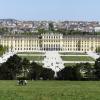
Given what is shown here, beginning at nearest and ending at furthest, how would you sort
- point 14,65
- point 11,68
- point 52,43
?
point 11,68
point 14,65
point 52,43

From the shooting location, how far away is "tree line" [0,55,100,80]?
900 inches

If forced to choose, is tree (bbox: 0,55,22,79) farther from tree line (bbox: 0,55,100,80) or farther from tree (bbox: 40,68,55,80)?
tree (bbox: 40,68,55,80)

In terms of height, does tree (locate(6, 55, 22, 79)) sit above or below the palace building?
below

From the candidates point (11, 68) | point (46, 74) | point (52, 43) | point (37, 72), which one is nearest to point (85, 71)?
point (46, 74)

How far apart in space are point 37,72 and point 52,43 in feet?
208

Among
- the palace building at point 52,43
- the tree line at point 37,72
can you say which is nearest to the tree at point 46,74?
the tree line at point 37,72

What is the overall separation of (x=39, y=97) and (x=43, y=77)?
14.5 meters

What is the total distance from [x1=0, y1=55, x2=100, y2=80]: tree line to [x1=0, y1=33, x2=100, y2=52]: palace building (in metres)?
60.5

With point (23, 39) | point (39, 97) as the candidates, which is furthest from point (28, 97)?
point (23, 39)

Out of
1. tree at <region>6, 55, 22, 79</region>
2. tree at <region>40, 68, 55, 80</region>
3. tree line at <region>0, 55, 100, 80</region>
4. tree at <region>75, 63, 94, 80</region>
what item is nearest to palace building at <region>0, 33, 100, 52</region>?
tree at <region>75, 63, 94, 80</region>

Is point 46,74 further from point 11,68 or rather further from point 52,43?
point 52,43

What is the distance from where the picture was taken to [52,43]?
8744 centimetres

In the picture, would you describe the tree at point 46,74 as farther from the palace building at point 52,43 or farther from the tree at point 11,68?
the palace building at point 52,43

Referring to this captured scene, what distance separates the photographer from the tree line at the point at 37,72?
22.9 metres
